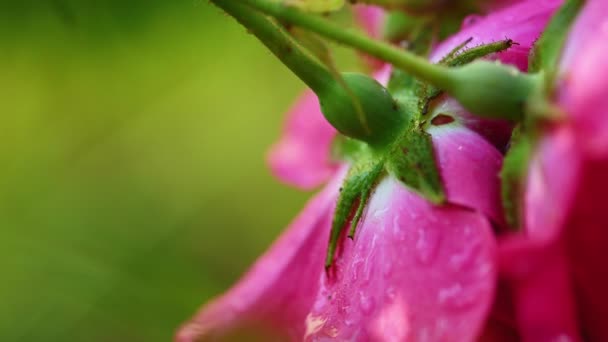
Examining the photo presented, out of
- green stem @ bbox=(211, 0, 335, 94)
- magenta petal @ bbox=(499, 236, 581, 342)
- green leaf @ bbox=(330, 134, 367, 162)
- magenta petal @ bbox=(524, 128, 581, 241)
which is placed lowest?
magenta petal @ bbox=(499, 236, 581, 342)

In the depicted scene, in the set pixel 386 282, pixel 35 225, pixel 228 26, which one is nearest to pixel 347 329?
pixel 386 282

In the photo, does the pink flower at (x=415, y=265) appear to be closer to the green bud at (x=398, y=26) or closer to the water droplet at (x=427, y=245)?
the water droplet at (x=427, y=245)

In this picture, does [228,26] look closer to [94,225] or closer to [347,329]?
[94,225]

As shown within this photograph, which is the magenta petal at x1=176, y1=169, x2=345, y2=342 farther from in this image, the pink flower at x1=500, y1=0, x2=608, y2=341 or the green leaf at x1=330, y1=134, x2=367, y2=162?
the pink flower at x1=500, y1=0, x2=608, y2=341

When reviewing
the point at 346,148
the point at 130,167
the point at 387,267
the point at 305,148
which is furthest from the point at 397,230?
the point at 130,167

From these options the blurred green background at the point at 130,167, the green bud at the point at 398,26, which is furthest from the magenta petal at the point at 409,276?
the blurred green background at the point at 130,167

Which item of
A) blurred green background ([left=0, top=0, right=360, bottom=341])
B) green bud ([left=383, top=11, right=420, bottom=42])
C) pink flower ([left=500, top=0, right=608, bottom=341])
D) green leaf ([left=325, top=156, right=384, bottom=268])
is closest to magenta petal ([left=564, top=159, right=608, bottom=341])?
pink flower ([left=500, top=0, right=608, bottom=341])
